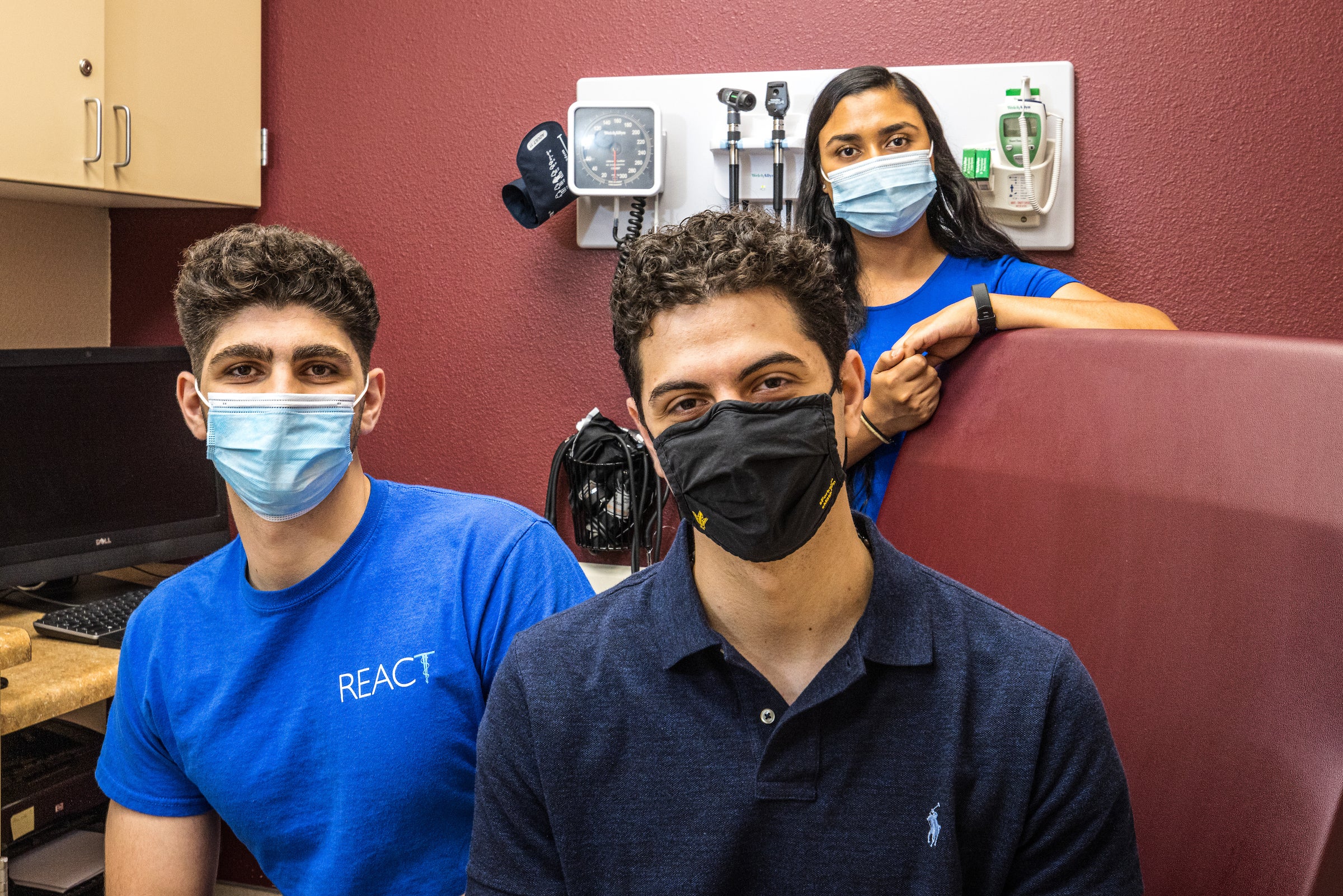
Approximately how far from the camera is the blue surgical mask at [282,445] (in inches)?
51.4

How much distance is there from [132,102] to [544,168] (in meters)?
0.91

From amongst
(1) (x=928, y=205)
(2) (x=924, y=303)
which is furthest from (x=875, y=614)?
(1) (x=928, y=205)

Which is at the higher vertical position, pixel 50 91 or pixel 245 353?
pixel 50 91

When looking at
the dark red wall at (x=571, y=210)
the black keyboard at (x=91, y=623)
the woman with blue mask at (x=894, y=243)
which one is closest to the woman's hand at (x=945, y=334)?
the woman with blue mask at (x=894, y=243)

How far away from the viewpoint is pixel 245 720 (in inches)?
49.5

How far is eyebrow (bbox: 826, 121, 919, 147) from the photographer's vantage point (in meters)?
1.93

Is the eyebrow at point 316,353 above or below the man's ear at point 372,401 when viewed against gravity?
above

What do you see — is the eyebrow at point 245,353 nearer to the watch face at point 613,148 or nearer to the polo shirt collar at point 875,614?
the polo shirt collar at point 875,614

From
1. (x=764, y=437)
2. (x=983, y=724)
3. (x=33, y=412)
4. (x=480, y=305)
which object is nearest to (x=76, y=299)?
(x=33, y=412)

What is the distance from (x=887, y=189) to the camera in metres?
1.90

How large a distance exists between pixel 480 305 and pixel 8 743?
1357 mm

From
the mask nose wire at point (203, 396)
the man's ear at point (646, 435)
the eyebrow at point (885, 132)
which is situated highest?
the eyebrow at point (885, 132)

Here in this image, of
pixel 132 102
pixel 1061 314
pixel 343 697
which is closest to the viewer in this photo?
pixel 343 697

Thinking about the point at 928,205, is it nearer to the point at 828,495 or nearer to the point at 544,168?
Result: the point at 544,168
